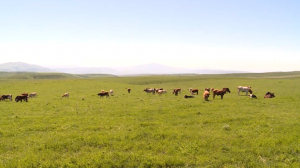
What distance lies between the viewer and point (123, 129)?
1153 centimetres

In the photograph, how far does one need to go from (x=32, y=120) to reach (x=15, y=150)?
219 inches

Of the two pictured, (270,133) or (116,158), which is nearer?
(116,158)

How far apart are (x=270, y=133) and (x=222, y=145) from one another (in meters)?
3.63

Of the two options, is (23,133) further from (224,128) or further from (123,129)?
(224,128)

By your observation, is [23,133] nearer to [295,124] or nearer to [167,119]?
[167,119]

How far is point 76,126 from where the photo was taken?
12.5 m

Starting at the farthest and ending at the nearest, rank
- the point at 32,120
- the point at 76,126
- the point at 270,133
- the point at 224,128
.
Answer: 1. the point at 32,120
2. the point at 76,126
3. the point at 224,128
4. the point at 270,133

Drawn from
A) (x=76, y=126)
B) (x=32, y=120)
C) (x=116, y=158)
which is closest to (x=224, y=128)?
(x=116, y=158)

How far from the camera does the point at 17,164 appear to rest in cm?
750

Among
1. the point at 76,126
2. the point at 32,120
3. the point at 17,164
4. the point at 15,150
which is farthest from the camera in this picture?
the point at 32,120

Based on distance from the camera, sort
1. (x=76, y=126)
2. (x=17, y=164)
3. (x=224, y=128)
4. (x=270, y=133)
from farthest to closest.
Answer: (x=76, y=126) < (x=224, y=128) < (x=270, y=133) < (x=17, y=164)

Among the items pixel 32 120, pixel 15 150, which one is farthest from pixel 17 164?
pixel 32 120

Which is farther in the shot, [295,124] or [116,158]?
[295,124]

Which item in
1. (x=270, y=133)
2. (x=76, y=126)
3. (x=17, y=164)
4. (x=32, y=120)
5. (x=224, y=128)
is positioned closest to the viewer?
(x=17, y=164)
